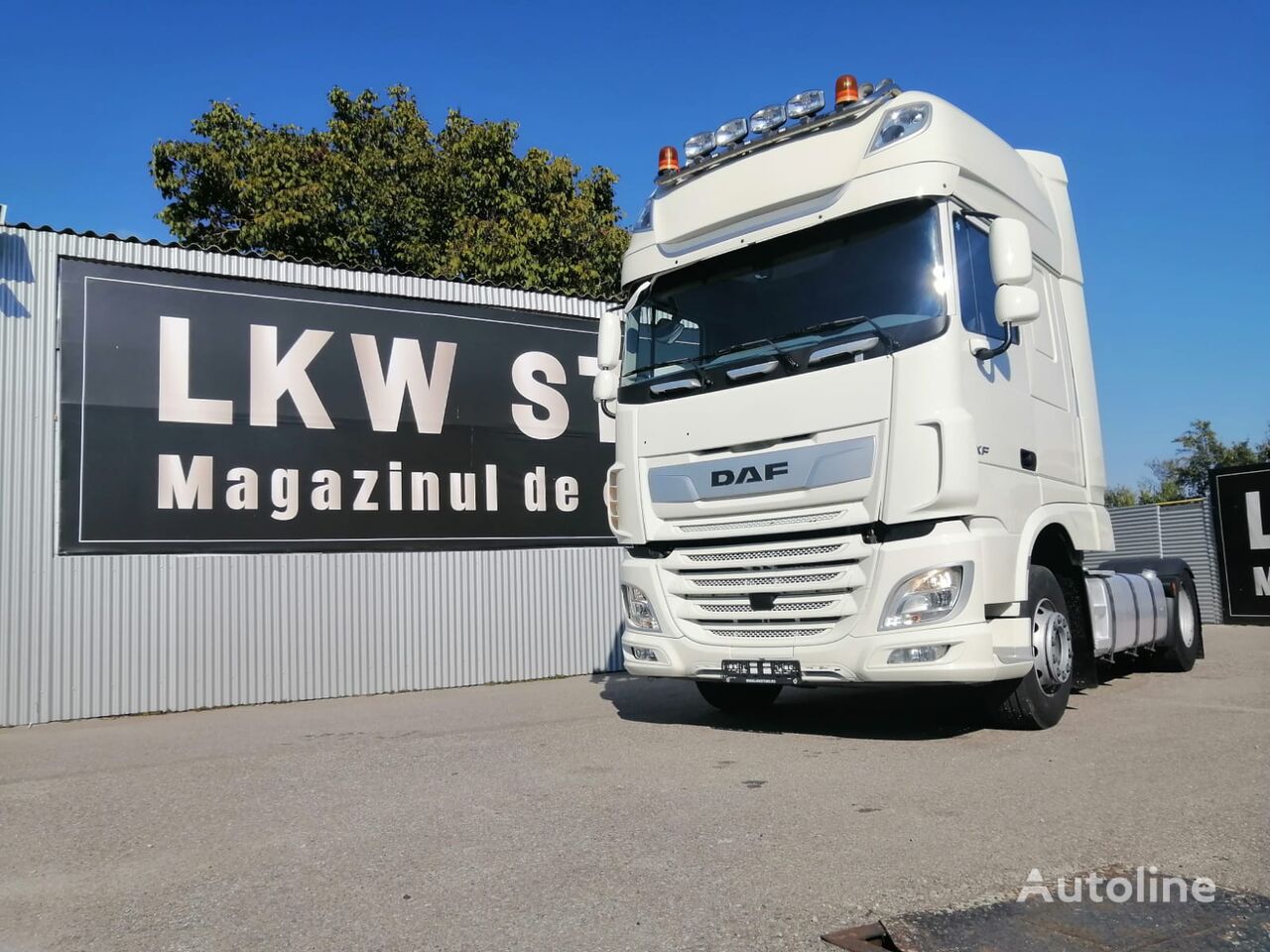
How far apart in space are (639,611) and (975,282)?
10.5ft

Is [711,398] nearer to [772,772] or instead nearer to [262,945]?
[772,772]

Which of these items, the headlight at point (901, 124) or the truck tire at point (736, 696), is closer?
the headlight at point (901, 124)

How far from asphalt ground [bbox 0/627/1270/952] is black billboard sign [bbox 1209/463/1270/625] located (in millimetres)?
10510

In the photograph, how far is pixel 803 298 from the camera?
22.6 feet

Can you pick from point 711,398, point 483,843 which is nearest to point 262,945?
point 483,843

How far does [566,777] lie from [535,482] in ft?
22.8

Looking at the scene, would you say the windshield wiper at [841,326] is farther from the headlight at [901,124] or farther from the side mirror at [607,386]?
the side mirror at [607,386]

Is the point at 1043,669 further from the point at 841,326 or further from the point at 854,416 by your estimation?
the point at 841,326

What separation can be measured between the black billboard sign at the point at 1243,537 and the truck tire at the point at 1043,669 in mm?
12588

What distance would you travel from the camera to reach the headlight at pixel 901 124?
6660 mm

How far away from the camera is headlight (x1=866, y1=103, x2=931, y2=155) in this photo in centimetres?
666

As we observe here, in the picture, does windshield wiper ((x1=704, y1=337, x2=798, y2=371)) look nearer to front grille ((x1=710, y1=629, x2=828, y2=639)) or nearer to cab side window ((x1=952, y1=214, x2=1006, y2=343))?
cab side window ((x1=952, y1=214, x2=1006, y2=343))

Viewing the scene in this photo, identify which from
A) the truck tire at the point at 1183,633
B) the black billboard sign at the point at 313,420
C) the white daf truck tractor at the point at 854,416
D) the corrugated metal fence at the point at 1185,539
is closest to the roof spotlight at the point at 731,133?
the white daf truck tractor at the point at 854,416

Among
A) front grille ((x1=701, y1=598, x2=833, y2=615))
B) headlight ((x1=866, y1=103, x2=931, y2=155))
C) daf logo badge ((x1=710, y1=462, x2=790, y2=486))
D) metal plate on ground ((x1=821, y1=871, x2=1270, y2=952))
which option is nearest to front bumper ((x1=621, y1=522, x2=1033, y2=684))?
front grille ((x1=701, y1=598, x2=833, y2=615))
